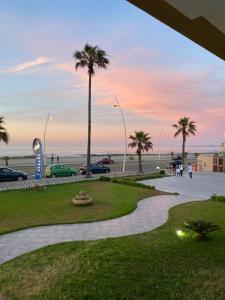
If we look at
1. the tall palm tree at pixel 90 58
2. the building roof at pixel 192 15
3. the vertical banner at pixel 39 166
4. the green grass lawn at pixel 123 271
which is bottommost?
the green grass lawn at pixel 123 271

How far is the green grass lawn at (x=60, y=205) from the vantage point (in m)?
16.5

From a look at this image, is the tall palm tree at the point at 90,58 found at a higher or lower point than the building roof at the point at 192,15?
higher

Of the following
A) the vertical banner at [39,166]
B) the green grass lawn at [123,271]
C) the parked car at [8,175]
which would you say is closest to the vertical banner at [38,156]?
the vertical banner at [39,166]

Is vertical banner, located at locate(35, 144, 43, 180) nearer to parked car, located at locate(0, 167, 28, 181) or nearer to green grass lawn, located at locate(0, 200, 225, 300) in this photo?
parked car, located at locate(0, 167, 28, 181)

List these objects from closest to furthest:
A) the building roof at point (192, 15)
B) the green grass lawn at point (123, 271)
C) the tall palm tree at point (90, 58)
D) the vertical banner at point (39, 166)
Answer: the building roof at point (192, 15)
the green grass lawn at point (123, 271)
the vertical banner at point (39, 166)
the tall palm tree at point (90, 58)

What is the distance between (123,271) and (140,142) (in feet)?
124

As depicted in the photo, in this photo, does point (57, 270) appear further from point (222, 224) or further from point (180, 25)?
point (222, 224)

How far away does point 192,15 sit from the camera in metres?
4.70

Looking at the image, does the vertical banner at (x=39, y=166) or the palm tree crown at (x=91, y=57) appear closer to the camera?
the vertical banner at (x=39, y=166)

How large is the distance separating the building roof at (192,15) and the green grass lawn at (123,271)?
520 centimetres

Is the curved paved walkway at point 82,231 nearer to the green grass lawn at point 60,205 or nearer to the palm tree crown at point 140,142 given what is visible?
the green grass lawn at point 60,205

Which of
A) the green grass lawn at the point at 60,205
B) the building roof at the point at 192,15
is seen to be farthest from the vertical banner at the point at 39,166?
the building roof at the point at 192,15

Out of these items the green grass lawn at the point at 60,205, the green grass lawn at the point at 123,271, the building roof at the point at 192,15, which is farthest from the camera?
the green grass lawn at the point at 60,205

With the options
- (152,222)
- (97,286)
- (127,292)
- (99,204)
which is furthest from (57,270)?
(99,204)
